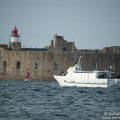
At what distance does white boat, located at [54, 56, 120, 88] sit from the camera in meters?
44.6

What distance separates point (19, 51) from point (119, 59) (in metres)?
19.6

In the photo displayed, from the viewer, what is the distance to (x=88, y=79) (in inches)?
1781

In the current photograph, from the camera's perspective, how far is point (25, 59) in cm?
6356

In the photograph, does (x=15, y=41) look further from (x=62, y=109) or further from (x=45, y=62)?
(x=62, y=109)

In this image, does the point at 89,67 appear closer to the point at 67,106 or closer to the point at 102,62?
the point at 102,62

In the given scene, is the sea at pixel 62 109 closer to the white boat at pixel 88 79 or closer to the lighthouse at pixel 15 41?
the white boat at pixel 88 79

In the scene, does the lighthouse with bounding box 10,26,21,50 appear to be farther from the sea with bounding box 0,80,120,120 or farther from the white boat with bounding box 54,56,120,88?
the sea with bounding box 0,80,120,120

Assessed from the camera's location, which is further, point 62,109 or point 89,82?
point 89,82

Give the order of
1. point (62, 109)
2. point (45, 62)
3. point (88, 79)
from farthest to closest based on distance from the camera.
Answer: point (45, 62), point (88, 79), point (62, 109)


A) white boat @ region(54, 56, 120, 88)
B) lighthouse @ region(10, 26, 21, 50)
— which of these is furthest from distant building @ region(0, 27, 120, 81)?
white boat @ region(54, 56, 120, 88)

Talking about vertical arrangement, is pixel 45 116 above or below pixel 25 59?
below

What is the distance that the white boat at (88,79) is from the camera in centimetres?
4462

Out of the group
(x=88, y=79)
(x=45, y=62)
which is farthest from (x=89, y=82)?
(x=45, y=62)

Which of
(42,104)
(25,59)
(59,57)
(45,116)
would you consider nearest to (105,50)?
(59,57)
